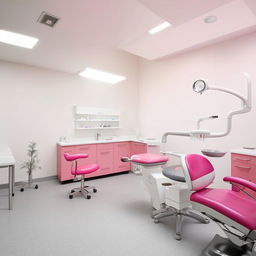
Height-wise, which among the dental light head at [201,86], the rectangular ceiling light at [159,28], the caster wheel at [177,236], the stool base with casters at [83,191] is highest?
the rectangular ceiling light at [159,28]

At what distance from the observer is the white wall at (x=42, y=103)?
3.66 m

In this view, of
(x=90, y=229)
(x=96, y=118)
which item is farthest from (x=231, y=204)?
(x=96, y=118)

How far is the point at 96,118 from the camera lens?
186 inches

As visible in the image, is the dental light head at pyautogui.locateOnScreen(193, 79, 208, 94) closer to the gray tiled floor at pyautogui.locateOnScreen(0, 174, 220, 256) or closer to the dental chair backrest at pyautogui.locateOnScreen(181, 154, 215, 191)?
the dental chair backrest at pyautogui.locateOnScreen(181, 154, 215, 191)

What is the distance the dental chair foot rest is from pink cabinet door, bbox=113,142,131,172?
291 cm

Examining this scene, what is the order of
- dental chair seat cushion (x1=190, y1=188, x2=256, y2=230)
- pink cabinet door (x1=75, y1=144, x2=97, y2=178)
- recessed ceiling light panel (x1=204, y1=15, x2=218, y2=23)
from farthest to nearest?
pink cabinet door (x1=75, y1=144, x2=97, y2=178), recessed ceiling light panel (x1=204, y1=15, x2=218, y2=23), dental chair seat cushion (x1=190, y1=188, x2=256, y2=230)

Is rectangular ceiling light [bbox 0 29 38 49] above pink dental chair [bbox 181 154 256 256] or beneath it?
above

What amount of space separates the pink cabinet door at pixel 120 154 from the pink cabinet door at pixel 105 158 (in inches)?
4.7

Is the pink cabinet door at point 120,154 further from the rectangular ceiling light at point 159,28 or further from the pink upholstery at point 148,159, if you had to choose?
the rectangular ceiling light at point 159,28

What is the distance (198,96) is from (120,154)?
235cm

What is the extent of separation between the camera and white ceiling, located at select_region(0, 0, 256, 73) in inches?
78.2

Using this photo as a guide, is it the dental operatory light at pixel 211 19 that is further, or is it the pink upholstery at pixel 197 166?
the dental operatory light at pixel 211 19

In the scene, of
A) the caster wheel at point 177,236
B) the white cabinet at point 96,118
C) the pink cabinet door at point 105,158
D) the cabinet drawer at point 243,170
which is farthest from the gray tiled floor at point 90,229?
the white cabinet at point 96,118

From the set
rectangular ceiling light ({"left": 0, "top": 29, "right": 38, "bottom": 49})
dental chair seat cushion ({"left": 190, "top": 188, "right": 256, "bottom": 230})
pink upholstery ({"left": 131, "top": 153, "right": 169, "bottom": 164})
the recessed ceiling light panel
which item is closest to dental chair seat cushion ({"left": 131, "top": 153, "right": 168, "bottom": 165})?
pink upholstery ({"left": 131, "top": 153, "right": 169, "bottom": 164})
